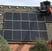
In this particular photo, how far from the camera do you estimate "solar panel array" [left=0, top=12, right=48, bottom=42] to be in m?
15.4

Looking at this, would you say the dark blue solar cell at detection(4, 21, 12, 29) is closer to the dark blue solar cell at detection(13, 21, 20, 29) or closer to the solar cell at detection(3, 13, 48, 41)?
the solar cell at detection(3, 13, 48, 41)

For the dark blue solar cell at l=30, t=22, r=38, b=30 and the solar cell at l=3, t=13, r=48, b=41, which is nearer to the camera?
the solar cell at l=3, t=13, r=48, b=41

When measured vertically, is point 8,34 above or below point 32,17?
below

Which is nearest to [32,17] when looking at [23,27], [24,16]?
[24,16]

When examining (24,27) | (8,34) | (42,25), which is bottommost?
(8,34)

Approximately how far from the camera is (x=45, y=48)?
12.2 meters

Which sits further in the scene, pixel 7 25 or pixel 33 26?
pixel 33 26

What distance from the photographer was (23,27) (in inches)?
635

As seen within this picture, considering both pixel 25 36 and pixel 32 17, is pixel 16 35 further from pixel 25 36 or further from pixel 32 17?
pixel 32 17

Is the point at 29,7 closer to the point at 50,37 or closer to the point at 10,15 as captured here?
the point at 10,15

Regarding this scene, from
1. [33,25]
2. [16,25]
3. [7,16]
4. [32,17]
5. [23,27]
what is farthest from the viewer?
[32,17]

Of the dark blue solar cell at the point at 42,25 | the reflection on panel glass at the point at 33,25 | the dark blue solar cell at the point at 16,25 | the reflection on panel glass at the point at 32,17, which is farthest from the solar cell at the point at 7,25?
the dark blue solar cell at the point at 42,25

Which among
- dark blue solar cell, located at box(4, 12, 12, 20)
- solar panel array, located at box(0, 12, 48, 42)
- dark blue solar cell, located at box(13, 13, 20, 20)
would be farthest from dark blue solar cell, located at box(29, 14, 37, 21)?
dark blue solar cell, located at box(4, 12, 12, 20)

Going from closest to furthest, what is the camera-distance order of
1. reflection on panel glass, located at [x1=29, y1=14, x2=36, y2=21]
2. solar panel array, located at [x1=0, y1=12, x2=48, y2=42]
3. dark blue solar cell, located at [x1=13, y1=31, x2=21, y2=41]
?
dark blue solar cell, located at [x1=13, y1=31, x2=21, y2=41] → solar panel array, located at [x1=0, y1=12, x2=48, y2=42] → reflection on panel glass, located at [x1=29, y1=14, x2=36, y2=21]
